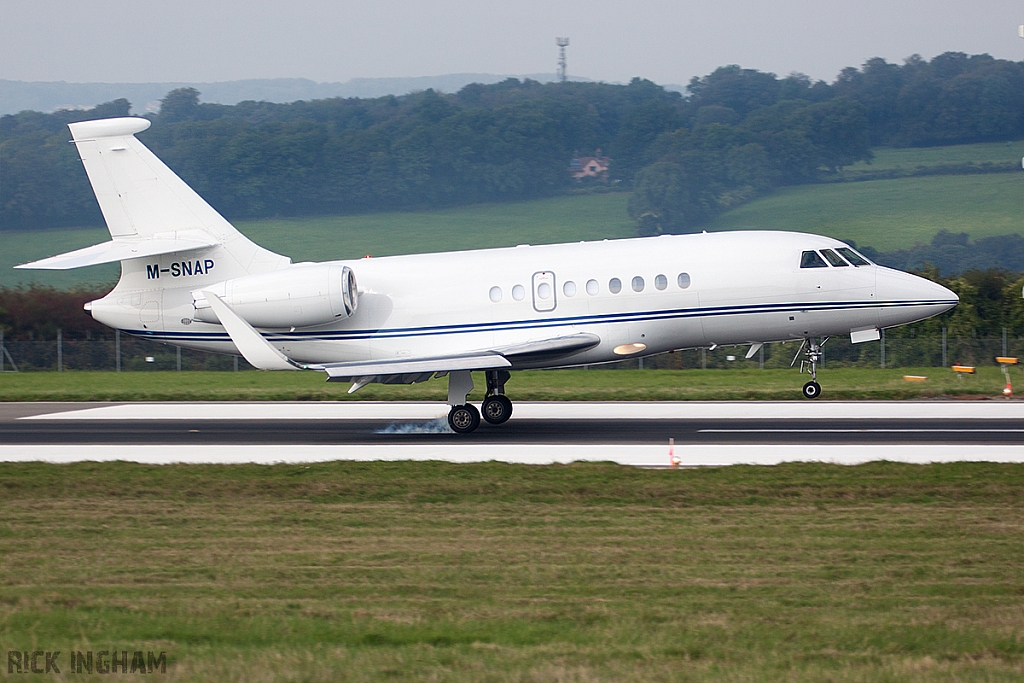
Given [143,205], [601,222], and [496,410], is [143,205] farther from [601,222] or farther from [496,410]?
[601,222]

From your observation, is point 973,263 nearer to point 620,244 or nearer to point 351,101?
point 620,244

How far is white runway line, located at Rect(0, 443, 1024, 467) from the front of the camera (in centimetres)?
1777

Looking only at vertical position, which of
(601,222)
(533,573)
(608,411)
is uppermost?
(601,222)

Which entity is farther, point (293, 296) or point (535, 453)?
point (293, 296)

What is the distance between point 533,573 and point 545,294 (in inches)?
490

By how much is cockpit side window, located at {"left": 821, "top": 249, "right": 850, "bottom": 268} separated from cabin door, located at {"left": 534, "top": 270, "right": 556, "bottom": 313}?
17.6ft

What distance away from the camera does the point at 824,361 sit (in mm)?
45000

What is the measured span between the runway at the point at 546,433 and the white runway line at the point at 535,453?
0.10 feet

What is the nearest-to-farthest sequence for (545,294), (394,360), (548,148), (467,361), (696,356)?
(467,361) < (394,360) < (545,294) < (696,356) < (548,148)

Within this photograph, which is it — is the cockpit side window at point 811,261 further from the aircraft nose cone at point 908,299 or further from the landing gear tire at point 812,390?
the landing gear tire at point 812,390

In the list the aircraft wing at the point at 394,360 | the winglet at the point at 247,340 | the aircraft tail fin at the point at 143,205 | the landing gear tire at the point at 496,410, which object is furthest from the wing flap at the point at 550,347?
the aircraft tail fin at the point at 143,205

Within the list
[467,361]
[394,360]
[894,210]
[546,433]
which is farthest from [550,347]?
[894,210]

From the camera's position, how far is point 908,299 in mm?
22266

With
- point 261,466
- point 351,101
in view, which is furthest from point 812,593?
point 351,101
